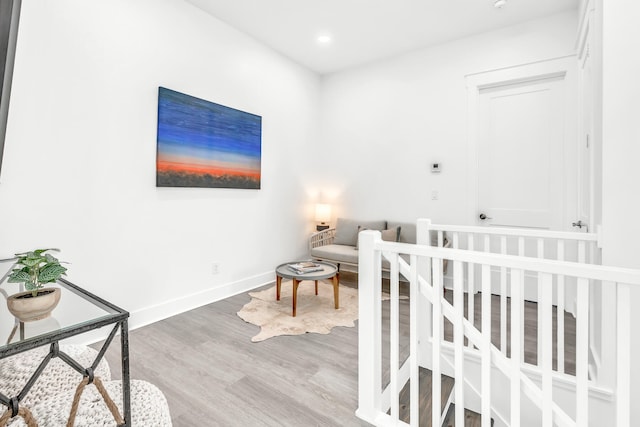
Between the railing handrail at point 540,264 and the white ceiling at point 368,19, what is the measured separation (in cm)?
260

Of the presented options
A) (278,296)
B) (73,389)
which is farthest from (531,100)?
(73,389)

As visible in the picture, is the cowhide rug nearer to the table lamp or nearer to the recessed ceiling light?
the table lamp

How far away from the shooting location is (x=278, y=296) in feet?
10.1

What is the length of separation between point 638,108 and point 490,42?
8.15 ft

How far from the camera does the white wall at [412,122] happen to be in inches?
130

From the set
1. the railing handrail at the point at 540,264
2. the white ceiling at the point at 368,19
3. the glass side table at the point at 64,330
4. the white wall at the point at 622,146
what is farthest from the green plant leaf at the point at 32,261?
the white ceiling at the point at 368,19

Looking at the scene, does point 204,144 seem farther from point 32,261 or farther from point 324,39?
point 32,261

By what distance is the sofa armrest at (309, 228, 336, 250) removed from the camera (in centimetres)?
412

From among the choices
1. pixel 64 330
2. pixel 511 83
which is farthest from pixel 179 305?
pixel 511 83

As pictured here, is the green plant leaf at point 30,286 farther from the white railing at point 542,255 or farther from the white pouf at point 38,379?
the white railing at point 542,255

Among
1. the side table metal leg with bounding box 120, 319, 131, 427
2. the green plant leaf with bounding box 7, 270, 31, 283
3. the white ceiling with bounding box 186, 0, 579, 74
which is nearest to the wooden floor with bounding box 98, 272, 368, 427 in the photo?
the side table metal leg with bounding box 120, 319, 131, 427

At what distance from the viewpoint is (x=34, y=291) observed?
4.15ft

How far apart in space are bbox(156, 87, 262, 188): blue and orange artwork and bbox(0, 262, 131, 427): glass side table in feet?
5.44

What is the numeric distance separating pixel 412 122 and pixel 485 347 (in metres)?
3.21
